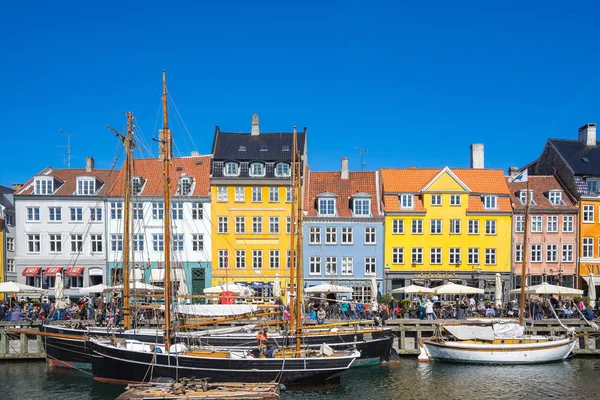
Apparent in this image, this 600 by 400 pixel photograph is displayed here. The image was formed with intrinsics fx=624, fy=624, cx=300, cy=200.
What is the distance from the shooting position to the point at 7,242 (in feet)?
180

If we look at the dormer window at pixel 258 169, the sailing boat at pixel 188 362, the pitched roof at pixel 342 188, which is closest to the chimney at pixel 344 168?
the pitched roof at pixel 342 188

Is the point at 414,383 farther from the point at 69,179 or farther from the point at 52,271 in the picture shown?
the point at 69,179

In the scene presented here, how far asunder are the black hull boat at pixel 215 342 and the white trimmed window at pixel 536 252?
2498 cm

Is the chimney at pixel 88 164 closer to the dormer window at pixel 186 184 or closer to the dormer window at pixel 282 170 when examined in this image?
the dormer window at pixel 186 184

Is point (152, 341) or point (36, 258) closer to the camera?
point (152, 341)

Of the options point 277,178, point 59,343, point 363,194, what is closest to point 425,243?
point 363,194

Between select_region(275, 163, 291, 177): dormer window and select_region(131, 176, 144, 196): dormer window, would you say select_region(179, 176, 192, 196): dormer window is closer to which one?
select_region(131, 176, 144, 196): dormer window

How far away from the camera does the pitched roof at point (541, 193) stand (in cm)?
5406

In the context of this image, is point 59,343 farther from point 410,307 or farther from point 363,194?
point 363,194

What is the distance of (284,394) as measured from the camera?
92.4ft

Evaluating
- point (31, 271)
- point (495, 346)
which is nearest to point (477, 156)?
point (495, 346)

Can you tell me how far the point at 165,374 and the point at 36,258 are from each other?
29.8 metres

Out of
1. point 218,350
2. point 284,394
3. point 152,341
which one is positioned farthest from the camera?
point 152,341

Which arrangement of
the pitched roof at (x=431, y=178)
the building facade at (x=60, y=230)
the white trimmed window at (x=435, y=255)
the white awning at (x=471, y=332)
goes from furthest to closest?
1. the pitched roof at (x=431, y=178)
2. the white trimmed window at (x=435, y=255)
3. the building facade at (x=60, y=230)
4. the white awning at (x=471, y=332)
